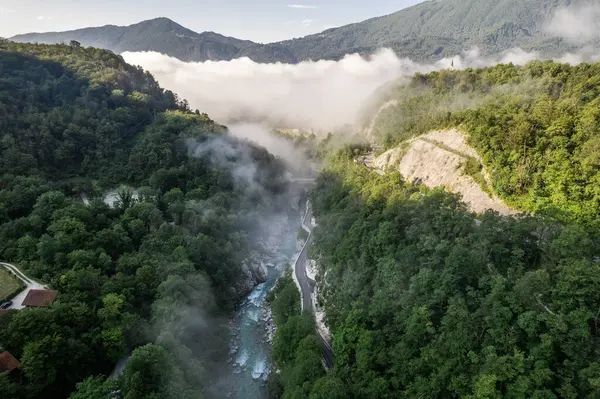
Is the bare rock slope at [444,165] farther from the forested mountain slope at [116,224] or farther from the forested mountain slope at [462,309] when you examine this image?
the forested mountain slope at [116,224]

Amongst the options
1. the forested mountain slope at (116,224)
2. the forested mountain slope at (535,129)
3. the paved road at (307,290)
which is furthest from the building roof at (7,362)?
the forested mountain slope at (535,129)

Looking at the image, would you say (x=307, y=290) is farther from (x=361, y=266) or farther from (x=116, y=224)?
(x=116, y=224)

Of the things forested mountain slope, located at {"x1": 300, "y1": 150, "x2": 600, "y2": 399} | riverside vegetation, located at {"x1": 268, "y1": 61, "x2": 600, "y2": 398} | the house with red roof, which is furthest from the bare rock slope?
the house with red roof

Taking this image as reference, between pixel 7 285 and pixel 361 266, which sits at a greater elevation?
pixel 7 285

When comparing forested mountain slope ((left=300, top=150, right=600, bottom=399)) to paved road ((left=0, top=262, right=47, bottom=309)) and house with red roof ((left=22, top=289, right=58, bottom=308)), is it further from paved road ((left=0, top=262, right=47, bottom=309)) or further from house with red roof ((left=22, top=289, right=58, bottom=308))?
paved road ((left=0, top=262, right=47, bottom=309))

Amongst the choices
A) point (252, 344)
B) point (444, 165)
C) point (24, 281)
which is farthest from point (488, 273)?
point (24, 281)

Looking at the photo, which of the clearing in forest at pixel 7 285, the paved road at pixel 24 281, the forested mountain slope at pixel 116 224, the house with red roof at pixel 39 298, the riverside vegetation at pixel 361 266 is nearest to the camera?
the riverside vegetation at pixel 361 266
